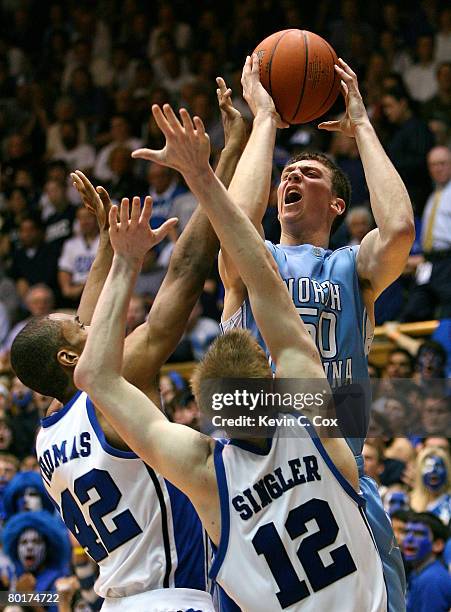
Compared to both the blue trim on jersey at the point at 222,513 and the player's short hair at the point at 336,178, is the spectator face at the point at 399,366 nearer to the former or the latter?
the player's short hair at the point at 336,178

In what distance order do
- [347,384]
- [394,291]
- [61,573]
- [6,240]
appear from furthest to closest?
[6,240] < [394,291] < [61,573] < [347,384]

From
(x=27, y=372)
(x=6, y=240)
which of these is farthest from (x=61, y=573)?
(x=6, y=240)

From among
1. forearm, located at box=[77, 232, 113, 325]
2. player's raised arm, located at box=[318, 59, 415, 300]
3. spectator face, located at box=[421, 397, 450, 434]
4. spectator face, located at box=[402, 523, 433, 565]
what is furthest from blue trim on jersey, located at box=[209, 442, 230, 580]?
spectator face, located at box=[421, 397, 450, 434]

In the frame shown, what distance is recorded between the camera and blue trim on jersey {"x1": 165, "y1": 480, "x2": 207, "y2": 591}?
14.7ft

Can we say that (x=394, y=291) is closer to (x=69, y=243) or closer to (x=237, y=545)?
(x=69, y=243)

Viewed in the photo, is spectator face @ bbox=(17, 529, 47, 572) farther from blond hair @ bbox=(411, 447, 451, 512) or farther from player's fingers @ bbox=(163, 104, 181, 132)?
player's fingers @ bbox=(163, 104, 181, 132)

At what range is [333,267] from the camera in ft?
15.5

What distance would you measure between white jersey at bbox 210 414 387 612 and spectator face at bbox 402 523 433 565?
3.31m

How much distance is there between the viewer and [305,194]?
15.6 ft

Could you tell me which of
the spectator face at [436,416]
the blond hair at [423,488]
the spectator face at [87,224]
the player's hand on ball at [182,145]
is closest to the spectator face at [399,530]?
the blond hair at [423,488]

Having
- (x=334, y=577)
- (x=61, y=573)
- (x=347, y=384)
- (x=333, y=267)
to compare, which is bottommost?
(x=61, y=573)

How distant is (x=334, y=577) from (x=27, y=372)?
152 centimetres

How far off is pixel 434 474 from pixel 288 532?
160 inches

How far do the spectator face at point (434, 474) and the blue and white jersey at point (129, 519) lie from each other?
3357 millimetres
